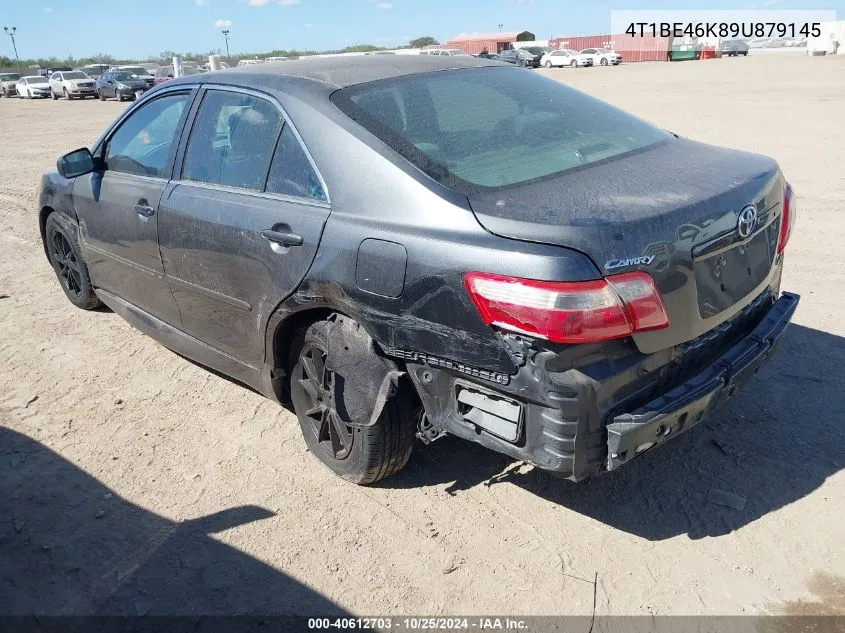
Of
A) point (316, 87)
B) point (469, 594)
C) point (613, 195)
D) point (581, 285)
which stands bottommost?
point (469, 594)

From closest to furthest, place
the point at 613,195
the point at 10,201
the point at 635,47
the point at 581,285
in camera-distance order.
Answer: the point at 581,285 → the point at 613,195 → the point at 10,201 → the point at 635,47

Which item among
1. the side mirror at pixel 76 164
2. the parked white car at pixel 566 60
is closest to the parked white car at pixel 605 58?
the parked white car at pixel 566 60

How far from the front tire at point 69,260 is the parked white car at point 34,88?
39.5 meters

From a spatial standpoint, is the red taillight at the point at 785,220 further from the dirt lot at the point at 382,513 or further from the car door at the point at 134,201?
the car door at the point at 134,201

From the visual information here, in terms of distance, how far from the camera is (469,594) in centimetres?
265

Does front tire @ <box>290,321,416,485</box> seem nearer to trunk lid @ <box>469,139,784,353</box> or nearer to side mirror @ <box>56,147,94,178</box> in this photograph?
trunk lid @ <box>469,139,784,353</box>

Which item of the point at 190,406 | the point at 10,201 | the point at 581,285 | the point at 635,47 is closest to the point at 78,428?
the point at 190,406

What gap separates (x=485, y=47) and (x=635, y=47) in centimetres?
1928

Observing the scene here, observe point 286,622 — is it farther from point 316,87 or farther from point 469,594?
point 316,87

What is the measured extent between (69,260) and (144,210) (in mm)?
1763

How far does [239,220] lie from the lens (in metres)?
3.26

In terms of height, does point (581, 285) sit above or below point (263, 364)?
above

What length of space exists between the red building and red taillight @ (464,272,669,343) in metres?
66.9

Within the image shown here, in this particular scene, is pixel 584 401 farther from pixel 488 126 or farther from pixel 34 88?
pixel 34 88
